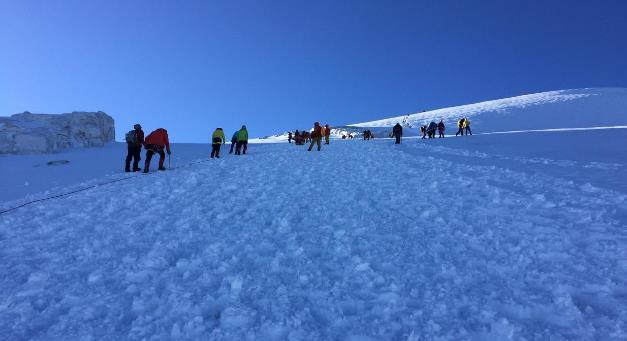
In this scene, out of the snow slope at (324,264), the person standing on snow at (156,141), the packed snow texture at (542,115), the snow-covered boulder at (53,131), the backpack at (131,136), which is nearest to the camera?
the snow slope at (324,264)

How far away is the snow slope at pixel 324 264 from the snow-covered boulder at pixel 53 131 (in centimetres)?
1698

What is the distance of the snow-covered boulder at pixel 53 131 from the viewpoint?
22.6 meters

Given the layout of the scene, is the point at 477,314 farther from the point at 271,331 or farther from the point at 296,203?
the point at 296,203

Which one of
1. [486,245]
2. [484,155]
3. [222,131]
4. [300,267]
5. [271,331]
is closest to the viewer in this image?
[271,331]

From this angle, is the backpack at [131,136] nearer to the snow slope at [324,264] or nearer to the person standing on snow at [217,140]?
the snow slope at [324,264]

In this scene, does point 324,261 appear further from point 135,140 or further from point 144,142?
point 144,142

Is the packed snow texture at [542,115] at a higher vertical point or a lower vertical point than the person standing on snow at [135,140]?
higher

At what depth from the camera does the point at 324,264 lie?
18.5ft

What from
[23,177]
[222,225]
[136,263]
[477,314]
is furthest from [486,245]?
[23,177]

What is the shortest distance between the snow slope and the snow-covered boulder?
668 inches

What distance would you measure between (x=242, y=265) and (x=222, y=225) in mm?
2005

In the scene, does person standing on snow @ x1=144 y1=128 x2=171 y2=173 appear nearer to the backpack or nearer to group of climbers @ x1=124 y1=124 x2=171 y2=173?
group of climbers @ x1=124 y1=124 x2=171 y2=173

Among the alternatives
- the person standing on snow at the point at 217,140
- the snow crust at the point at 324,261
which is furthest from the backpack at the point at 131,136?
the person standing on snow at the point at 217,140

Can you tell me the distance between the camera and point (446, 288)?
193 inches
